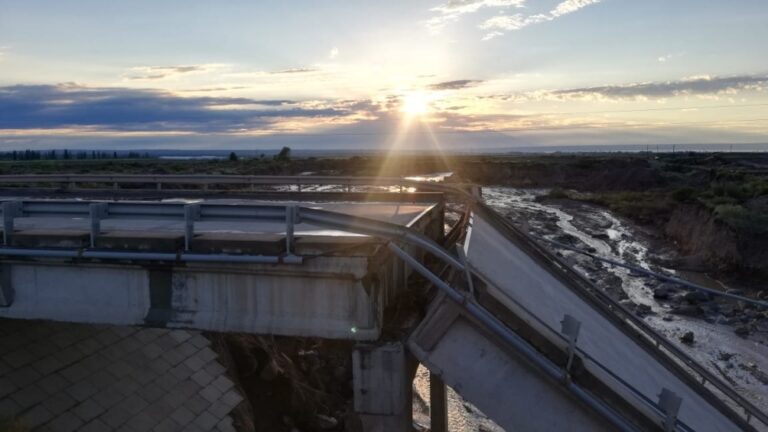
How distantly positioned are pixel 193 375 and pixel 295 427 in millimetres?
2161

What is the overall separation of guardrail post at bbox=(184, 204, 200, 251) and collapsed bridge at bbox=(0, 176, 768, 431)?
0.05 ft

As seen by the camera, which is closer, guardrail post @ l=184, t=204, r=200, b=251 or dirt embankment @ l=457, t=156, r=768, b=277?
guardrail post @ l=184, t=204, r=200, b=251

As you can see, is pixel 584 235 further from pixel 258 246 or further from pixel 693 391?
pixel 258 246

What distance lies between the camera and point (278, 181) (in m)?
12.9

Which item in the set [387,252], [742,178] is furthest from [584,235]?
[387,252]

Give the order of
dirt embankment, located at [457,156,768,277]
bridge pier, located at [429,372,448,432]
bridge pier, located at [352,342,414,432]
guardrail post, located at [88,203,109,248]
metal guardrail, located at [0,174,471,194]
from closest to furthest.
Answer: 1. bridge pier, located at [352,342,414,432]
2. guardrail post, located at [88,203,109,248]
3. bridge pier, located at [429,372,448,432]
4. metal guardrail, located at [0,174,471,194]
5. dirt embankment, located at [457,156,768,277]

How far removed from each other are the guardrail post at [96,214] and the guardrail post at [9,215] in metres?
0.90

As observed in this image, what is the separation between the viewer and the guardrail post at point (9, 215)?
6.65 metres

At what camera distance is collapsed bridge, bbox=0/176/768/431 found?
→ 18.7 feet

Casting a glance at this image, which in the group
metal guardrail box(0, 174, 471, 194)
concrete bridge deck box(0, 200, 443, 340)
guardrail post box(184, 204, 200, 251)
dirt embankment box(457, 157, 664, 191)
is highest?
metal guardrail box(0, 174, 471, 194)

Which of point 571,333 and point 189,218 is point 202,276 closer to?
point 189,218

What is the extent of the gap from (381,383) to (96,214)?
360cm

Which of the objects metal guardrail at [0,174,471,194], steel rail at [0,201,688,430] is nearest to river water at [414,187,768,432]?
metal guardrail at [0,174,471,194]

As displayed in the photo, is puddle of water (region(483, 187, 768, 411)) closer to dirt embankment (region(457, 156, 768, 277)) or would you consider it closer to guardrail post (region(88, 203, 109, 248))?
dirt embankment (region(457, 156, 768, 277))
